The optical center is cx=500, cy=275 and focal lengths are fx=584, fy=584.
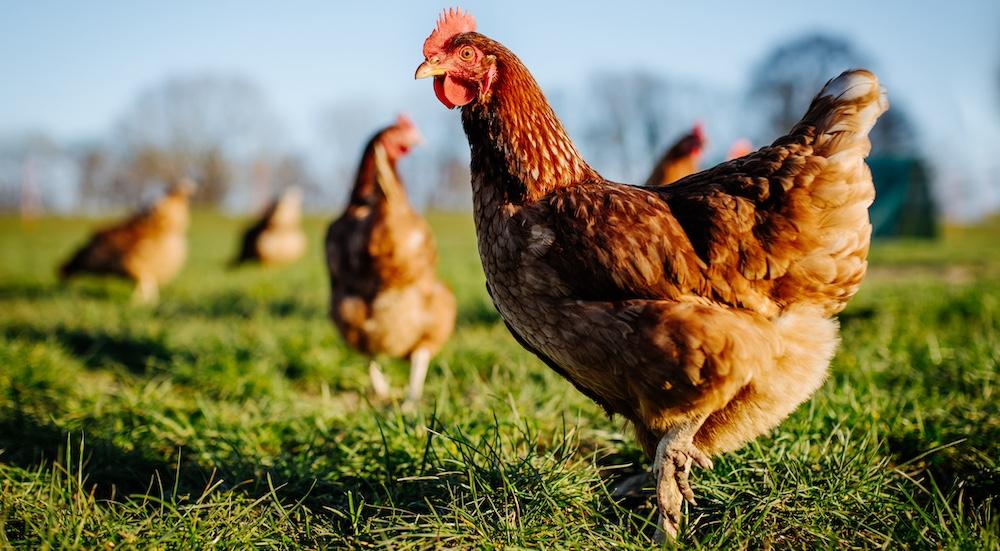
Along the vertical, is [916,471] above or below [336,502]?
above

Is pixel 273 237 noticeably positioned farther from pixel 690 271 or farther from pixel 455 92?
pixel 690 271

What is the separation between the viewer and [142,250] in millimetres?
8938

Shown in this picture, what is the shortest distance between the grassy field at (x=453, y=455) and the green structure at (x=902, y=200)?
13.9 meters

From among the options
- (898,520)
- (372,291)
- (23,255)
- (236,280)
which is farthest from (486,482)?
(23,255)

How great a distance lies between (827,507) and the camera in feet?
6.36

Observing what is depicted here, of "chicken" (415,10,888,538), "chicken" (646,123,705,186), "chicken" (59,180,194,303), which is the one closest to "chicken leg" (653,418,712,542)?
"chicken" (415,10,888,538)

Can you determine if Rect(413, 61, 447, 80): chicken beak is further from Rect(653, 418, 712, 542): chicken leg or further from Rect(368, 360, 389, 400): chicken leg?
Rect(368, 360, 389, 400): chicken leg

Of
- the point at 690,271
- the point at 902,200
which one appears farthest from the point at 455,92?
the point at 902,200

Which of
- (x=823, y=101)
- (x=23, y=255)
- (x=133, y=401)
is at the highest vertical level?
(x=823, y=101)

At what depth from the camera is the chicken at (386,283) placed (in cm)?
398

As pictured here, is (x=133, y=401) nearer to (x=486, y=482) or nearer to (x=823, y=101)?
(x=486, y=482)

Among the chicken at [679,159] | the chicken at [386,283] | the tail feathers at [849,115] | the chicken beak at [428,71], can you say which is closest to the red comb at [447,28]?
the chicken beak at [428,71]

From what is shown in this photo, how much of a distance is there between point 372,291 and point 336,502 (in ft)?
6.59

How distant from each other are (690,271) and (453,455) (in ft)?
3.95
